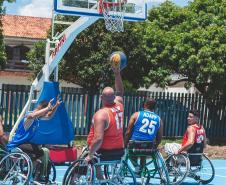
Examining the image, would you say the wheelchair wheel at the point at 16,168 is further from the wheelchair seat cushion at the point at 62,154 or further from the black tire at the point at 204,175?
the black tire at the point at 204,175

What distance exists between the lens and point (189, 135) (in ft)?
39.4

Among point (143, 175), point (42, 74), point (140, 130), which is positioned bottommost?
point (143, 175)

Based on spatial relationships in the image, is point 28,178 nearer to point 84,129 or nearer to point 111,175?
point 111,175

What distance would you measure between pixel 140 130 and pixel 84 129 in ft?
31.3

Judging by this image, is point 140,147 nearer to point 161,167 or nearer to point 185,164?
point 161,167

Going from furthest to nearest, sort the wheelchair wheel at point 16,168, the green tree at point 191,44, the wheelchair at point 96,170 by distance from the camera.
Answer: the green tree at point 191,44
the wheelchair wheel at point 16,168
the wheelchair at point 96,170

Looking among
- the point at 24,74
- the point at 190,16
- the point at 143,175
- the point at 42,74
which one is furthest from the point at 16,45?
the point at 143,175

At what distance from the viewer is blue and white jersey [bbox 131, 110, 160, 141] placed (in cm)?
1072

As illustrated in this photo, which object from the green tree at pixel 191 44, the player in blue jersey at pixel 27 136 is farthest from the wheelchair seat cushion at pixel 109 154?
the green tree at pixel 191 44

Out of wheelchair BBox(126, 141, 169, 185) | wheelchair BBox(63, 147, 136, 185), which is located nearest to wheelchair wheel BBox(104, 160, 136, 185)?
wheelchair BBox(63, 147, 136, 185)

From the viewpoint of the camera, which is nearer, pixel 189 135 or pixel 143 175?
pixel 143 175

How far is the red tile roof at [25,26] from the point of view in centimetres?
4538

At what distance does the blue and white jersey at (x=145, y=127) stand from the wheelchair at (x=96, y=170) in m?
1.73

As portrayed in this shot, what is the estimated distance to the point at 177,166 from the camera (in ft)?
39.0
